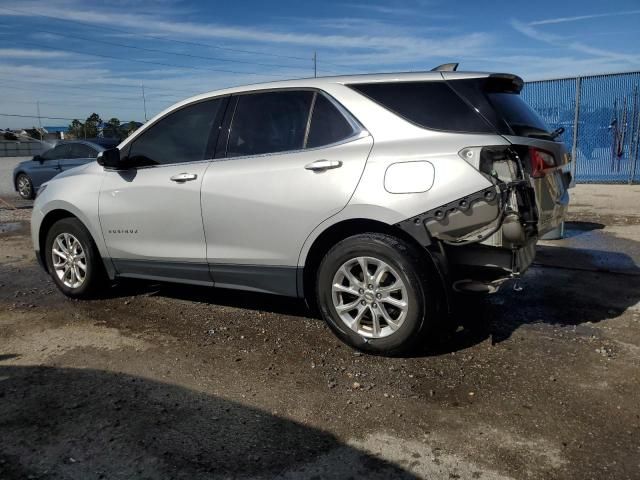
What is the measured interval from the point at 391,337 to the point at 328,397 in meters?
0.68

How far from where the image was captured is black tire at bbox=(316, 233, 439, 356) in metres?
3.70

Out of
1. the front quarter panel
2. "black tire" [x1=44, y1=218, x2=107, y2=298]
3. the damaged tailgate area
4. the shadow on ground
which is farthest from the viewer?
"black tire" [x1=44, y1=218, x2=107, y2=298]

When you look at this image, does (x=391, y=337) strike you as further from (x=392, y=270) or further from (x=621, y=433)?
(x=621, y=433)

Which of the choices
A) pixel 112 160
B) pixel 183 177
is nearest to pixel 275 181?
pixel 183 177

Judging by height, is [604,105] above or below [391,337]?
above

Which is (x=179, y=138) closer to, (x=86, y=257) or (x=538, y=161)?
(x=86, y=257)

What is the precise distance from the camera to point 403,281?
12.3 ft

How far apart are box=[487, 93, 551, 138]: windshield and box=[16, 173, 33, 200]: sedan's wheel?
44.0 feet

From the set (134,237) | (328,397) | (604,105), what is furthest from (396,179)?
(604,105)

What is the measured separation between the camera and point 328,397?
340cm

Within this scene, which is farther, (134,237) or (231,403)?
Result: (134,237)

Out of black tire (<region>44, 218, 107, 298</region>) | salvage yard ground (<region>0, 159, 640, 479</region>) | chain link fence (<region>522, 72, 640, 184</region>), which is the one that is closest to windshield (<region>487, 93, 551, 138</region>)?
salvage yard ground (<region>0, 159, 640, 479</region>)

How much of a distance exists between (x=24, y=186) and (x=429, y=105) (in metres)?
13.7

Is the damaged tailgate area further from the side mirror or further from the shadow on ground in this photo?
the side mirror
